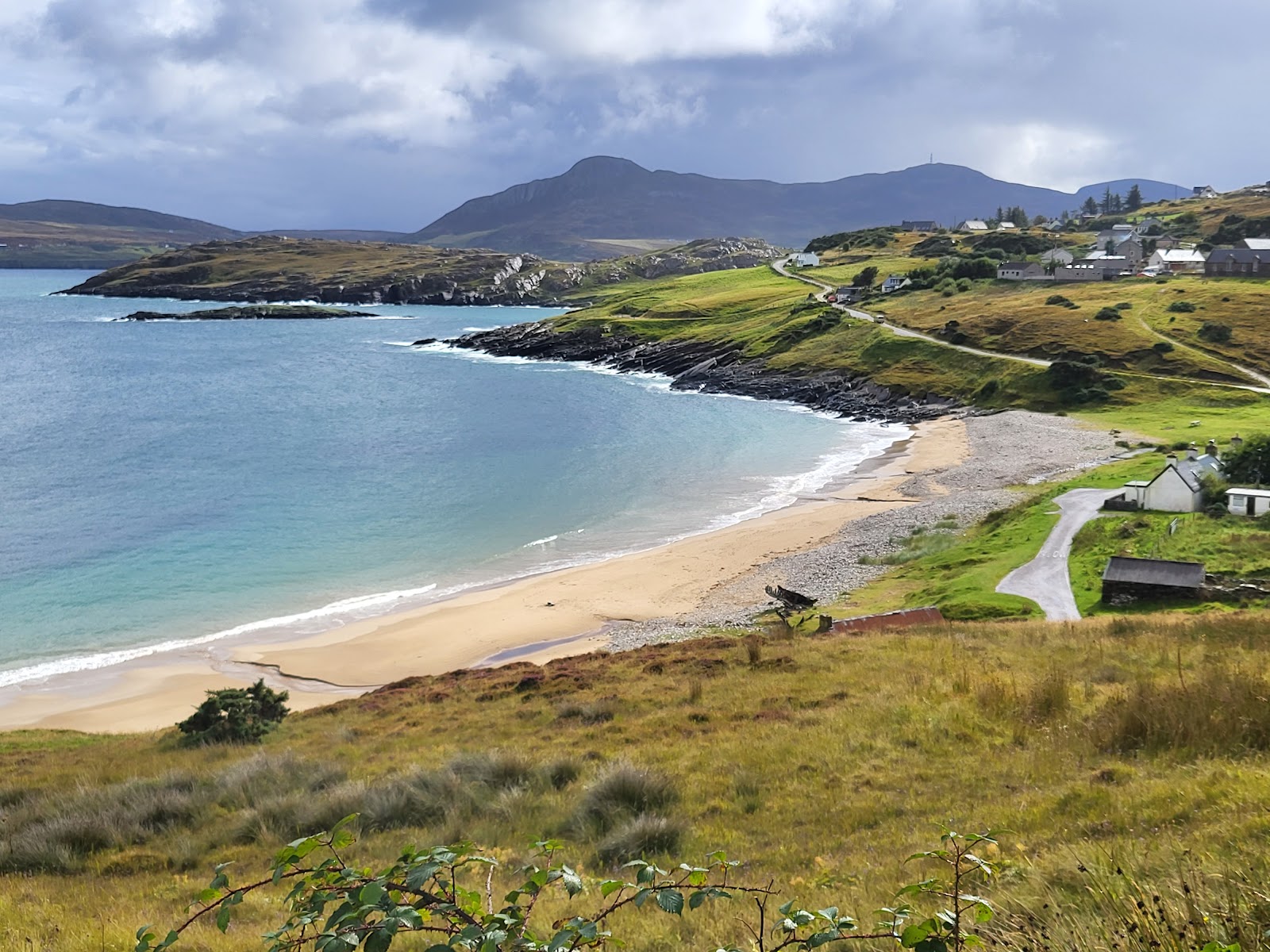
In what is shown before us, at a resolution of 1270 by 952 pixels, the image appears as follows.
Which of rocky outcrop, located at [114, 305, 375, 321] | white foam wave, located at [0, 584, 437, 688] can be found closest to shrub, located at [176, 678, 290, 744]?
white foam wave, located at [0, 584, 437, 688]

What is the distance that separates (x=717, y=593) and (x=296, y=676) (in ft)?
54.4

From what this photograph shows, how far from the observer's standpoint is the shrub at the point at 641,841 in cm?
923

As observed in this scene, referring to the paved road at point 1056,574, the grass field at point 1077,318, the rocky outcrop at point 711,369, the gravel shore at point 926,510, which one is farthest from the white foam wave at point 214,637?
the grass field at point 1077,318

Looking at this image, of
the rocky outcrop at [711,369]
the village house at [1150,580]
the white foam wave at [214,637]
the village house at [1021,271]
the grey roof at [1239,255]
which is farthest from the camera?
the village house at [1021,271]

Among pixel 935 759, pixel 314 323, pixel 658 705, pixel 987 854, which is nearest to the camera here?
pixel 987 854

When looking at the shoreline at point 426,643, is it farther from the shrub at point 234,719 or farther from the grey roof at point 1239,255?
the grey roof at point 1239,255

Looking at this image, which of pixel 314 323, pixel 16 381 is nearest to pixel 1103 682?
pixel 16 381

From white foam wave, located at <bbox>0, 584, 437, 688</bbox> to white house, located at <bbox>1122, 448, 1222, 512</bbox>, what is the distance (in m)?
31.0

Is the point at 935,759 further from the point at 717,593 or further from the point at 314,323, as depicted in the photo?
the point at 314,323

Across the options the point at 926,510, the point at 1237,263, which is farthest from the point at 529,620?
the point at 1237,263

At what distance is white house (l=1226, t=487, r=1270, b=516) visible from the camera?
33.1 metres

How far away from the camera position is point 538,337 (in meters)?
137

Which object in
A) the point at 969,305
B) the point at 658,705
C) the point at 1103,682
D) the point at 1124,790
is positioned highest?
the point at 969,305

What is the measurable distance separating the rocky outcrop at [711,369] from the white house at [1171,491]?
41.2 metres
